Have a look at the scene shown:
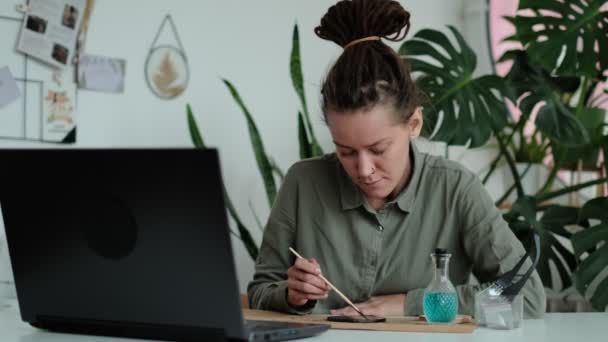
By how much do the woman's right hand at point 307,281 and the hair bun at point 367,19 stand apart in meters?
0.56

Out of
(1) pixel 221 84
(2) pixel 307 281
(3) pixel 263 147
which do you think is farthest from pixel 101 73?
(2) pixel 307 281

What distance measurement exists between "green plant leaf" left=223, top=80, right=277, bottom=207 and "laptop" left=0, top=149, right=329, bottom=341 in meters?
1.36

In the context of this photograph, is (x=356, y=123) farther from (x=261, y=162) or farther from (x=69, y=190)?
(x=261, y=162)

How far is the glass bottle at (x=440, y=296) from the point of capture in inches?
61.7

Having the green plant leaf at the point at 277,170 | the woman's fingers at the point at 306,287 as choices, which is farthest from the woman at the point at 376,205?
the green plant leaf at the point at 277,170

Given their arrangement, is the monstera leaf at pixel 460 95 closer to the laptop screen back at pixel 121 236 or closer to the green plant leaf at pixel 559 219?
the green plant leaf at pixel 559 219

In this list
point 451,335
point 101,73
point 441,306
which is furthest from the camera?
point 101,73

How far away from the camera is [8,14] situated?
243cm

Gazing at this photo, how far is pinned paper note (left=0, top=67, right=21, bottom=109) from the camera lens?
241cm

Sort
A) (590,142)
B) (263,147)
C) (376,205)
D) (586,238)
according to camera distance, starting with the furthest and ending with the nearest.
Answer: (590,142) → (263,147) → (586,238) → (376,205)

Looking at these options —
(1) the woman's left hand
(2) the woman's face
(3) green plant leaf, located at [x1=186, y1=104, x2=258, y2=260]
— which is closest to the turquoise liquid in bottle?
(1) the woman's left hand

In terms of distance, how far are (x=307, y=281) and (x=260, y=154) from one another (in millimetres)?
1162

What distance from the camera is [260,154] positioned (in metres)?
2.76

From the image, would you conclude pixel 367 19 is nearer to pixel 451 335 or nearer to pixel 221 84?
pixel 451 335
